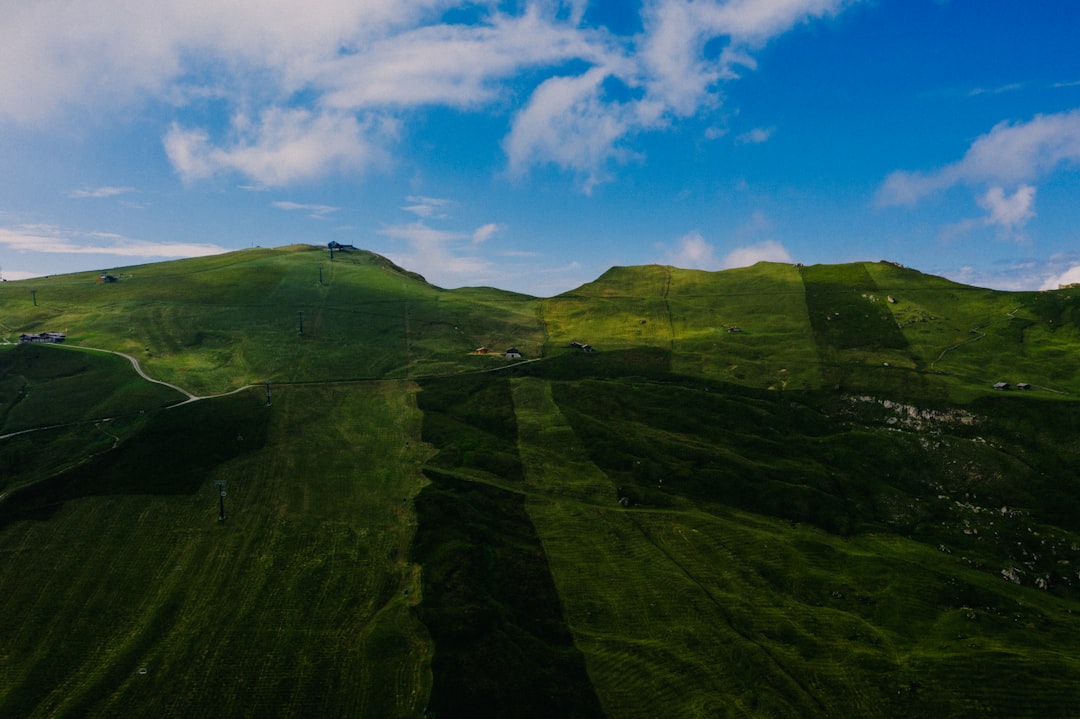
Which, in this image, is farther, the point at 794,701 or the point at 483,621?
the point at 483,621

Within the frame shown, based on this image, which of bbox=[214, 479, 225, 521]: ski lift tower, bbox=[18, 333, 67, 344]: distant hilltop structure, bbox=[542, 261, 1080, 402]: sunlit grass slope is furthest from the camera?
bbox=[18, 333, 67, 344]: distant hilltop structure

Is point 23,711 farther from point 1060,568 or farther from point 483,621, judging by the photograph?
point 1060,568

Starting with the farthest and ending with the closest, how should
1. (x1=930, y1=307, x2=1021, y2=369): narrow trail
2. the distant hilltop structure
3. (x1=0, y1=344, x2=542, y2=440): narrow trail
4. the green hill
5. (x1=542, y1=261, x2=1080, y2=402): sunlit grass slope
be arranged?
(x1=930, y1=307, x2=1021, y2=369): narrow trail, the distant hilltop structure, (x1=542, y1=261, x2=1080, y2=402): sunlit grass slope, (x1=0, y1=344, x2=542, y2=440): narrow trail, the green hill

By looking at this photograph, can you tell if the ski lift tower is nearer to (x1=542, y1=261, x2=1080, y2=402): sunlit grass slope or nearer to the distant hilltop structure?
A: the distant hilltop structure

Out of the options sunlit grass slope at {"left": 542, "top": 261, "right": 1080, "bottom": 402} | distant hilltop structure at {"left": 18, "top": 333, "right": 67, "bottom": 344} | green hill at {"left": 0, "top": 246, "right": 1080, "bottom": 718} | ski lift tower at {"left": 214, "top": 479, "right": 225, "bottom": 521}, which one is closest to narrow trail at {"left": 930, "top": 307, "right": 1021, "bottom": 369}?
sunlit grass slope at {"left": 542, "top": 261, "right": 1080, "bottom": 402}

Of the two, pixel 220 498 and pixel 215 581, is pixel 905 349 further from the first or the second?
pixel 215 581

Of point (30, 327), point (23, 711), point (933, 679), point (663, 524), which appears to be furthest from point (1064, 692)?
point (30, 327)
